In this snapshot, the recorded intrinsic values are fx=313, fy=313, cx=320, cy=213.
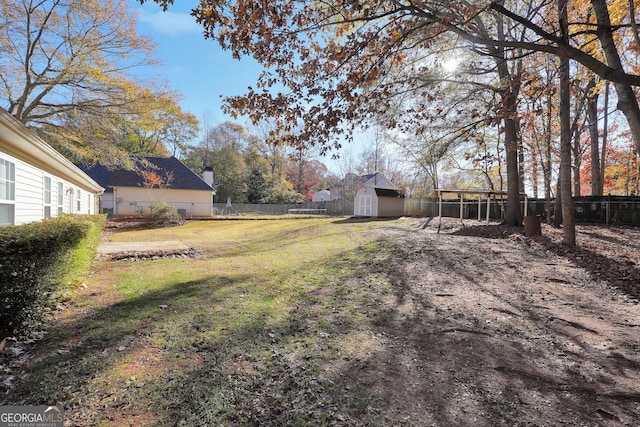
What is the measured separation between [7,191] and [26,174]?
1.02 meters

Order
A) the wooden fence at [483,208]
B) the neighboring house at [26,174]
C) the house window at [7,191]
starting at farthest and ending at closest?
the wooden fence at [483,208] < the house window at [7,191] < the neighboring house at [26,174]

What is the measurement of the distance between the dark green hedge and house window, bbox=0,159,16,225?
303 cm

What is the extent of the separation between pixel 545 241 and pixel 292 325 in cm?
882

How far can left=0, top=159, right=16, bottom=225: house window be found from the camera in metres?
5.64

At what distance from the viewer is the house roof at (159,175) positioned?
2802cm

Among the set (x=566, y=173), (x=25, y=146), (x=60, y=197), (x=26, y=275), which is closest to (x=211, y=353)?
(x=26, y=275)

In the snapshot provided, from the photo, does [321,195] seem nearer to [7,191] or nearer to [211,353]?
[7,191]

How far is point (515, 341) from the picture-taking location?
3.61 metres

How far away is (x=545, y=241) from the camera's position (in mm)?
9266

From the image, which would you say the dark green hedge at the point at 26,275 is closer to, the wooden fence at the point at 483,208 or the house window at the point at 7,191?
the house window at the point at 7,191

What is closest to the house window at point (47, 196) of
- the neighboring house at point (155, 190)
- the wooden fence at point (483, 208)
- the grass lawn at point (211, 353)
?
the grass lawn at point (211, 353)

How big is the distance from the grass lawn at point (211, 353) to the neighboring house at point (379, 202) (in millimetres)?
19424

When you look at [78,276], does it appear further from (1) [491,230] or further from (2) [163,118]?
(1) [491,230]

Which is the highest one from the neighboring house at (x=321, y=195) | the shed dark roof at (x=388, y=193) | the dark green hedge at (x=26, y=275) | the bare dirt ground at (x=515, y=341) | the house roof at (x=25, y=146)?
the neighboring house at (x=321, y=195)
